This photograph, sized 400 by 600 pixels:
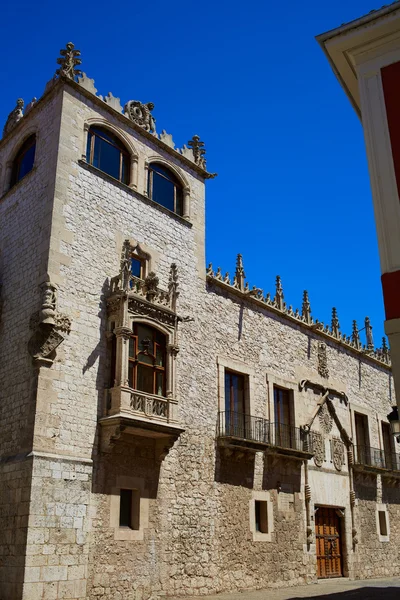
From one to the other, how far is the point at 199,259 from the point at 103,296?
14.5 ft

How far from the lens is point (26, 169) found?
56.5ft

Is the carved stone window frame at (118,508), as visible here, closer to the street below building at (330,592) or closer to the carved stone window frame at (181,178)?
the street below building at (330,592)

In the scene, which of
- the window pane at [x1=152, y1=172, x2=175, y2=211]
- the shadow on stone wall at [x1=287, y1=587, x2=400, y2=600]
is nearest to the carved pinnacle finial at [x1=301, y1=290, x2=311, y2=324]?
the window pane at [x1=152, y1=172, x2=175, y2=211]

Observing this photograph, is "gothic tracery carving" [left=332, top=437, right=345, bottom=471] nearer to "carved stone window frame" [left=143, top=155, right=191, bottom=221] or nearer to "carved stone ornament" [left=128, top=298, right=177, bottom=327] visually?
"carved stone ornament" [left=128, top=298, right=177, bottom=327]

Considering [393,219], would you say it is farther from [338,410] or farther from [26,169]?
[338,410]

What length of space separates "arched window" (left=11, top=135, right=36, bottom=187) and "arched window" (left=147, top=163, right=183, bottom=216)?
3.36 metres

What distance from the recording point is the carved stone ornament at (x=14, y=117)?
1823 centimetres

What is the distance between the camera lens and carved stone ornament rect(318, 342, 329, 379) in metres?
23.0

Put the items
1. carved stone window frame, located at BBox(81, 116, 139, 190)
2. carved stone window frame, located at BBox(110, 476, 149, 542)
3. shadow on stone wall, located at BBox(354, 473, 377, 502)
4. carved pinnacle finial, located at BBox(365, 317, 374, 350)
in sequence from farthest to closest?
carved pinnacle finial, located at BBox(365, 317, 374, 350)
shadow on stone wall, located at BBox(354, 473, 377, 502)
carved stone window frame, located at BBox(81, 116, 139, 190)
carved stone window frame, located at BBox(110, 476, 149, 542)

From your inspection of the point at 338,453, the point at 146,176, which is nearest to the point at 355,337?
the point at 338,453

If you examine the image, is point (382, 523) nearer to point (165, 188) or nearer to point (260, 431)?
point (260, 431)

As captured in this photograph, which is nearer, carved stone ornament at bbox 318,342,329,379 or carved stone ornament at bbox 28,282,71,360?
carved stone ornament at bbox 28,282,71,360

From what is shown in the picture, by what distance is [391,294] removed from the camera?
25.4 ft

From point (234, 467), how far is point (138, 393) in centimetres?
470
